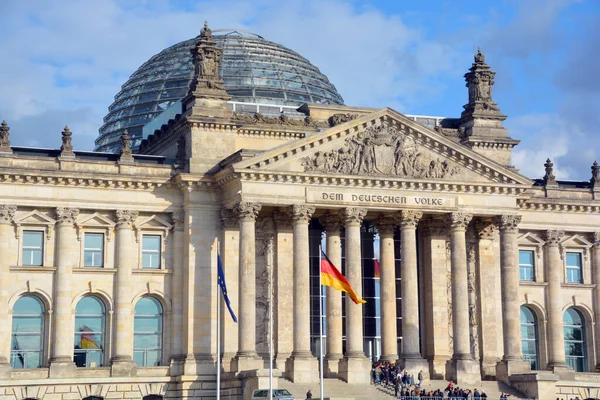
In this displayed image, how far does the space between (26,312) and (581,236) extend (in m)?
37.6

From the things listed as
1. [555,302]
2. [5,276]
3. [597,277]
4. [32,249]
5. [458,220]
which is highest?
[458,220]

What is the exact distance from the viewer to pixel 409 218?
7131cm

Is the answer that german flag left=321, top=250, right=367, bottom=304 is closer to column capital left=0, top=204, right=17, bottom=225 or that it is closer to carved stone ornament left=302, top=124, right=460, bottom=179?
carved stone ornament left=302, top=124, right=460, bottom=179

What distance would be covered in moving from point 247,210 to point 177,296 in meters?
7.19

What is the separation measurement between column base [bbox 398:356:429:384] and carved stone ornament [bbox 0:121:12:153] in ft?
86.3

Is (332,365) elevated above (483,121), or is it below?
below

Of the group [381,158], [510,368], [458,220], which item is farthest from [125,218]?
[510,368]

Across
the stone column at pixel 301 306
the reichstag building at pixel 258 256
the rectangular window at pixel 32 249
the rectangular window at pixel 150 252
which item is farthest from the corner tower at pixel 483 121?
the rectangular window at pixel 32 249

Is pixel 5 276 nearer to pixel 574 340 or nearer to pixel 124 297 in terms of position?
pixel 124 297

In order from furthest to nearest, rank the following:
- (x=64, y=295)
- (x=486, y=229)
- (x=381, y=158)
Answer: (x=486, y=229) < (x=381, y=158) < (x=64, y=295)

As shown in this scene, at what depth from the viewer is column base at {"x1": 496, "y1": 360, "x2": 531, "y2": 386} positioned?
71.5 m

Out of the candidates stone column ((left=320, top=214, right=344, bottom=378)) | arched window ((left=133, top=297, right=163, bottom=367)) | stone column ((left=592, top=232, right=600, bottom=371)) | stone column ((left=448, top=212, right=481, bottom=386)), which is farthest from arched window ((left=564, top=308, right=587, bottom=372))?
arched window ((left=133, top=297, right=163, bottom=367))

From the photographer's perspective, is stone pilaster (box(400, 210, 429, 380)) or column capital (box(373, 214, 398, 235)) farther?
column capital (box(373, 214, 398, 235))

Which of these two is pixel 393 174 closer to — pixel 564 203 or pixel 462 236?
pixel 462 236
